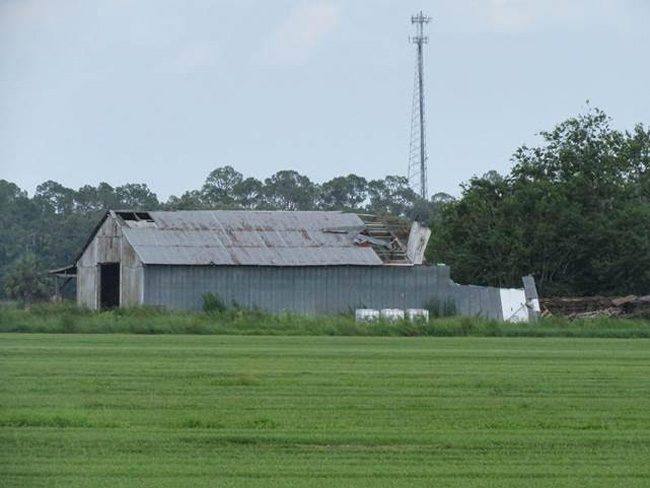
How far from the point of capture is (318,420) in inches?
786

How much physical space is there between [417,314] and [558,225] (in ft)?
50.8

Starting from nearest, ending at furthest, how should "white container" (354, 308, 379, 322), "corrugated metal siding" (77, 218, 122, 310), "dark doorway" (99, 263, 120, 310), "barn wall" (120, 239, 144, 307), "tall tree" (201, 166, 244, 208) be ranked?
1. "white container" (354, 308, 379, 322)
2. "barn wall" (120, 239, 144, 307)
3. "corrugated metal siding" (77, 218, 122, 310)
4. "dark doorway" (99, 263, 120, 310)
5. "tall tree" (201, 166, 244, 208)

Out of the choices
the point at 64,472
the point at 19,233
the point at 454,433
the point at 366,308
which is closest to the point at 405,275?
the point at 366,308

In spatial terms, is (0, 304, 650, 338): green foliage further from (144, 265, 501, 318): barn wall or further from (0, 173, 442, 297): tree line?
(0, 173, 442, 297): tree line

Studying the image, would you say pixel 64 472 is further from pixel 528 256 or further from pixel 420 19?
pixel 420 19

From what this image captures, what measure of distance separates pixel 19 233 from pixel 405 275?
32.3m

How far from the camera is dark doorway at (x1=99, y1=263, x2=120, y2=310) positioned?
59406 millimetres

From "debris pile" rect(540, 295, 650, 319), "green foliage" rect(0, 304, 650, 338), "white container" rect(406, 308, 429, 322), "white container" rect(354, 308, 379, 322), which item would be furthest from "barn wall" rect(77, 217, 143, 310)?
"debris pile" rect(540, 295, 650, 319)

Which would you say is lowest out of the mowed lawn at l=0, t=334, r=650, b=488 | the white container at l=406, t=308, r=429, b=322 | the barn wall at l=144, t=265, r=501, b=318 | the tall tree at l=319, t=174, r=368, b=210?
the mowed lawn at l=0, t=334, r=650, b=488

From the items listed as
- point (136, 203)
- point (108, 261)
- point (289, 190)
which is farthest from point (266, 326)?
point (289, 190)

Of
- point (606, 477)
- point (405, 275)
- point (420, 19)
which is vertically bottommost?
point (606, 477)

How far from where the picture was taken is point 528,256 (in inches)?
2699

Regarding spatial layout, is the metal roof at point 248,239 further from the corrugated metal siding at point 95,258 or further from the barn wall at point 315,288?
the corrugated metal siding at point 95,258

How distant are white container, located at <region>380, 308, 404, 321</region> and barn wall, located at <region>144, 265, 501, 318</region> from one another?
1251 millimetres
